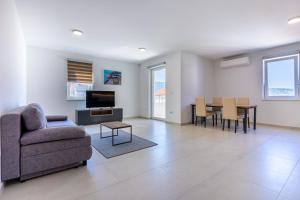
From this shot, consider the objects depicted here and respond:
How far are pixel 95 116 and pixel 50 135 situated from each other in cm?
353

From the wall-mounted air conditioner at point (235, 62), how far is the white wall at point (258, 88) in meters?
0.21

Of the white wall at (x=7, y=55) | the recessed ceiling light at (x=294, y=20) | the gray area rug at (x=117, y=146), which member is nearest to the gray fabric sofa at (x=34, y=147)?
the white wall at (x=7, y=55)

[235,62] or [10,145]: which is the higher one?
[235,62]

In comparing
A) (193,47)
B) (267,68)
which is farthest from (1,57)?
(267,68)

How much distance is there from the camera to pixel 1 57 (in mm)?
1779

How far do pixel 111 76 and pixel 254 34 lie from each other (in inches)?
193

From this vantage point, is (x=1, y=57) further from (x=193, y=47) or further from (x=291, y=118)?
(x=291, y=118)

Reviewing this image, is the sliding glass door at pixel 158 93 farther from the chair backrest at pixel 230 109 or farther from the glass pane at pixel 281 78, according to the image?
the glass pane at pixel 281 78

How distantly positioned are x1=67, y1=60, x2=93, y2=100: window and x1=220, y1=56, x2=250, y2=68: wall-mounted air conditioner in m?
5.08

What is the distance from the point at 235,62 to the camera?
5559 millimetres

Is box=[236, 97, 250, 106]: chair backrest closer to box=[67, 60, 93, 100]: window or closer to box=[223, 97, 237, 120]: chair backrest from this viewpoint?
box=[223, 97, 237, 120]: chair backrest

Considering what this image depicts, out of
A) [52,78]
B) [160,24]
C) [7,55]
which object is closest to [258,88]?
[160,24]

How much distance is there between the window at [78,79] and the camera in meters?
5.35

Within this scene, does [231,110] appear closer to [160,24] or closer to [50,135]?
[160,24]
